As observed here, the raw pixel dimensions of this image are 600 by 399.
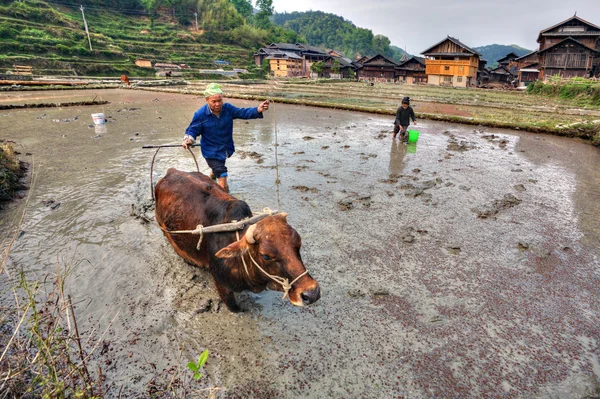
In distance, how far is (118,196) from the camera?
6.81m

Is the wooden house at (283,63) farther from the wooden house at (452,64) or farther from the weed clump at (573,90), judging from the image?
the weed clump at (573,90)

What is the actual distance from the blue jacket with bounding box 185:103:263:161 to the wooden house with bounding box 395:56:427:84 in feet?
190

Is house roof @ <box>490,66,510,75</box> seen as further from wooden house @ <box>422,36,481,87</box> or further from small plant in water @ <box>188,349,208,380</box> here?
small plant in water @ <box>188,349,208,380</box>

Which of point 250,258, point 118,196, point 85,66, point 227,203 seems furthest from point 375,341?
point 85,66

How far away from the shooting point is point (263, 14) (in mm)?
111375

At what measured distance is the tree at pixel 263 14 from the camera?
109 metres

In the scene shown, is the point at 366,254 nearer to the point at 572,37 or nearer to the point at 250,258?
the point at 250,258

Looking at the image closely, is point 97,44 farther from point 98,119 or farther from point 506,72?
point 506,72

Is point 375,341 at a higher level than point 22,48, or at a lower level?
lower

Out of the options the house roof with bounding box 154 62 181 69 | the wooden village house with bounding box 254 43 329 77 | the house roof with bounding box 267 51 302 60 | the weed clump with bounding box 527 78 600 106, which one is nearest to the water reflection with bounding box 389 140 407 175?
the weed clump with bounding box 527 78 600 106

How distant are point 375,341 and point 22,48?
61649 mm

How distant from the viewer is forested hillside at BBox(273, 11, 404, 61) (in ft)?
489

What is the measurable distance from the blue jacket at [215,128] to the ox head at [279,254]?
115 inches

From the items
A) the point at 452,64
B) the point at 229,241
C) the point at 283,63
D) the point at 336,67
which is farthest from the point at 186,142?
the point at 336,67
